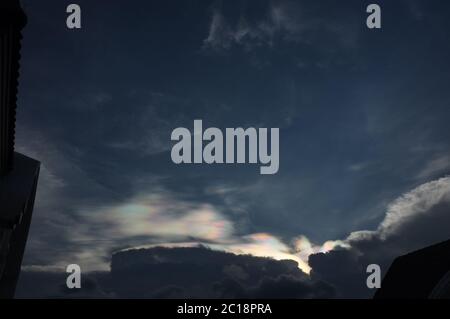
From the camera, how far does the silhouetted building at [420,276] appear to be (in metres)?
18.0

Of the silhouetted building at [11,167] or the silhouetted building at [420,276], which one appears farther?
the silhouetted building at [420,276]

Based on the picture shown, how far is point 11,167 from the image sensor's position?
1250 cm

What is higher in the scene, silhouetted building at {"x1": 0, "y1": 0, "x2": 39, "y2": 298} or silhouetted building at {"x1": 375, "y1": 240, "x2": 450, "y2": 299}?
silhouetted building at {"x1": 0, "y1": 0, "x2": 39, "y2": 298}

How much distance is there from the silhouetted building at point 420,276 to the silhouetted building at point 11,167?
17253 millimetres

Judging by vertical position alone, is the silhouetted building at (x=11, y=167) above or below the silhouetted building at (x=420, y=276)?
above

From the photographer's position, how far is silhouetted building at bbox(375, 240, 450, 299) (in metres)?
18.0

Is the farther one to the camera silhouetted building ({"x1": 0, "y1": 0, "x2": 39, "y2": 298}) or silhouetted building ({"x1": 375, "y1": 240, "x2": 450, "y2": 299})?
silhouetted building ({"x1": 375, "y1": 240, "x2": 450, "y2": 299})

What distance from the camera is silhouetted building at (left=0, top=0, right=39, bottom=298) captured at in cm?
715

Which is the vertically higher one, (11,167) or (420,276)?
(11,167)

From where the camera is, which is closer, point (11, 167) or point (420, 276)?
point (11, 167)

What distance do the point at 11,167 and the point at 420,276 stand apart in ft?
66.6

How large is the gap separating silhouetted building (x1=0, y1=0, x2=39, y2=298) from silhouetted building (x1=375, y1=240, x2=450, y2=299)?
1725 centimetres
